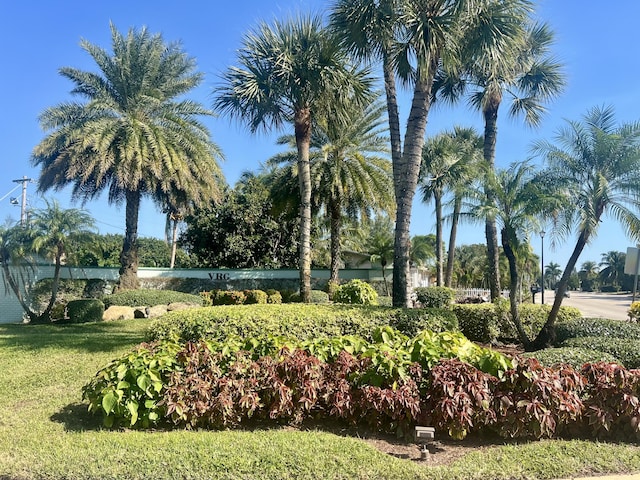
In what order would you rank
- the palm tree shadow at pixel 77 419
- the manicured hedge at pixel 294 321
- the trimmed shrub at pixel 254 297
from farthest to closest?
the trimmed shrub at pixel 254 297 < the manicured hedge at pixel 294 321 < the palm tree shadow at pixel 77 419

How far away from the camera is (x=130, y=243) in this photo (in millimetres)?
20141

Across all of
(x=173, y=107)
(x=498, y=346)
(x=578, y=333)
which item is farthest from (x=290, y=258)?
(x=578, y=333)

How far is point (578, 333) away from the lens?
29.6 feet

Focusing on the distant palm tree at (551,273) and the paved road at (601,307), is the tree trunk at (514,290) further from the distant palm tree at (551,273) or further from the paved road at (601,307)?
the distant palm tree at (551,273)

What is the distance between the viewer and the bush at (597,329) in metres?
8.55

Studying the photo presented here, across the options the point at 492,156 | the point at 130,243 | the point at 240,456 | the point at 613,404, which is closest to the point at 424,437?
the point at 240,456

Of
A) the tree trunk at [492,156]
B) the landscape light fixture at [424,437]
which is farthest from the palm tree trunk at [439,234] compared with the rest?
the landscape light fixture at [424,437]

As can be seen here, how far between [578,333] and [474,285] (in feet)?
122

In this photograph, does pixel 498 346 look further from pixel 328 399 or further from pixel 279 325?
pixel 328 399

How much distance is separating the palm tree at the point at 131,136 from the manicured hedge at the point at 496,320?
13004mm

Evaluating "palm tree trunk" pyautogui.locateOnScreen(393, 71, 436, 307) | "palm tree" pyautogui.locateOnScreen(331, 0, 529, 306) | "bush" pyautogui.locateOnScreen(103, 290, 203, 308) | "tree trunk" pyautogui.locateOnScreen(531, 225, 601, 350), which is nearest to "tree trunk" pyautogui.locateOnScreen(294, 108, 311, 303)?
"palm tree" pyautogui.locateOnScreen(331, 0, 529, 306)

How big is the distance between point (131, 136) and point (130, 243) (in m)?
4.93

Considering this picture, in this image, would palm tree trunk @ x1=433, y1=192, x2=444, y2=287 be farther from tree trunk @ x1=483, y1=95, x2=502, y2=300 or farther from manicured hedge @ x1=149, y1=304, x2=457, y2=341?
manicured hedge @ x1=149, y1=304, x2=457, y2=341

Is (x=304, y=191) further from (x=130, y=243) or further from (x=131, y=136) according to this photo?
(x=130, y=243)
